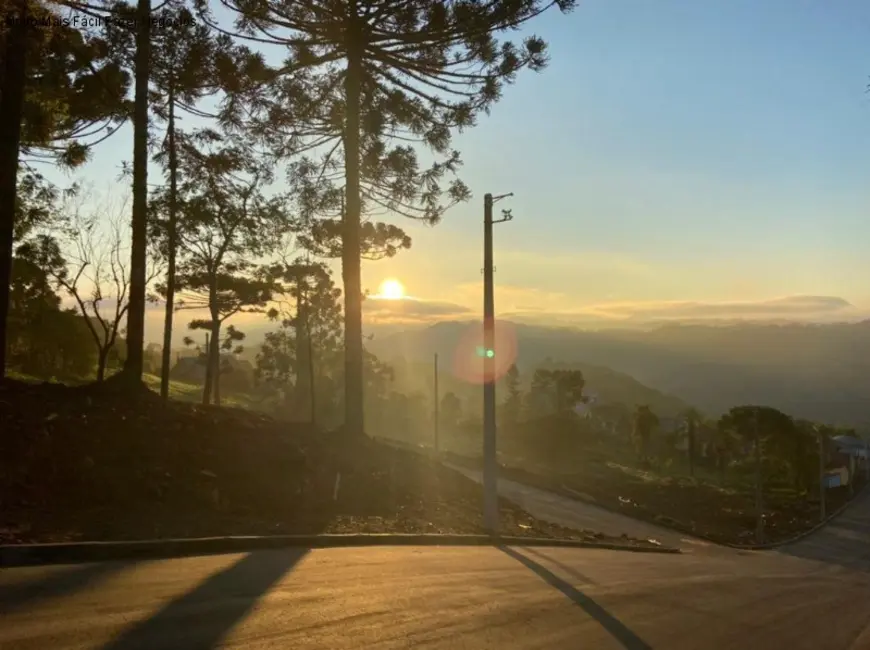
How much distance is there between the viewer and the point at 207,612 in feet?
21.9

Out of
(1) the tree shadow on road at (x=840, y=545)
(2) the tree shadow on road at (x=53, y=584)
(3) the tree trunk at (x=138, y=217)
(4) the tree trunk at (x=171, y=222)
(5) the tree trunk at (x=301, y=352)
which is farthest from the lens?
(1) the tree shadow on road at (x=840, y=545)

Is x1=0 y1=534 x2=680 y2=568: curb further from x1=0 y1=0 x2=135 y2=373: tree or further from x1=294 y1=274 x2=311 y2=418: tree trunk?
x1=294 y1=274 x2=311 y2=418: tree trunk

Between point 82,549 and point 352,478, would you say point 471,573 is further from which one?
point 352,478

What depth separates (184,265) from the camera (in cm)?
2705

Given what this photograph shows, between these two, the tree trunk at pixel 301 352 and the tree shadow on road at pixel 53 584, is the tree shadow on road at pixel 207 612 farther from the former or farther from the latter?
the tree trunk at pixel 301 352

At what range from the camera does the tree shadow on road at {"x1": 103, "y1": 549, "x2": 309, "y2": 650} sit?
19.0ft

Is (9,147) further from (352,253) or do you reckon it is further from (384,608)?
(384,608)

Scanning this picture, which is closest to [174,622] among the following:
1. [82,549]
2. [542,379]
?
[82,549]

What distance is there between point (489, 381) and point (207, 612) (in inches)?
435

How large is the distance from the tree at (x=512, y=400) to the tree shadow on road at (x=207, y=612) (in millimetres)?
74438

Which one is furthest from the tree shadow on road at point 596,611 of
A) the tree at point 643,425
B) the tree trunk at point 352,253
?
the tree at point 643,425

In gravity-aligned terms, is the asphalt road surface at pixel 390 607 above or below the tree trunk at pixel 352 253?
below

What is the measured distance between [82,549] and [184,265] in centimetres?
1924

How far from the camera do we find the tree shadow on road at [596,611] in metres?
7.26
